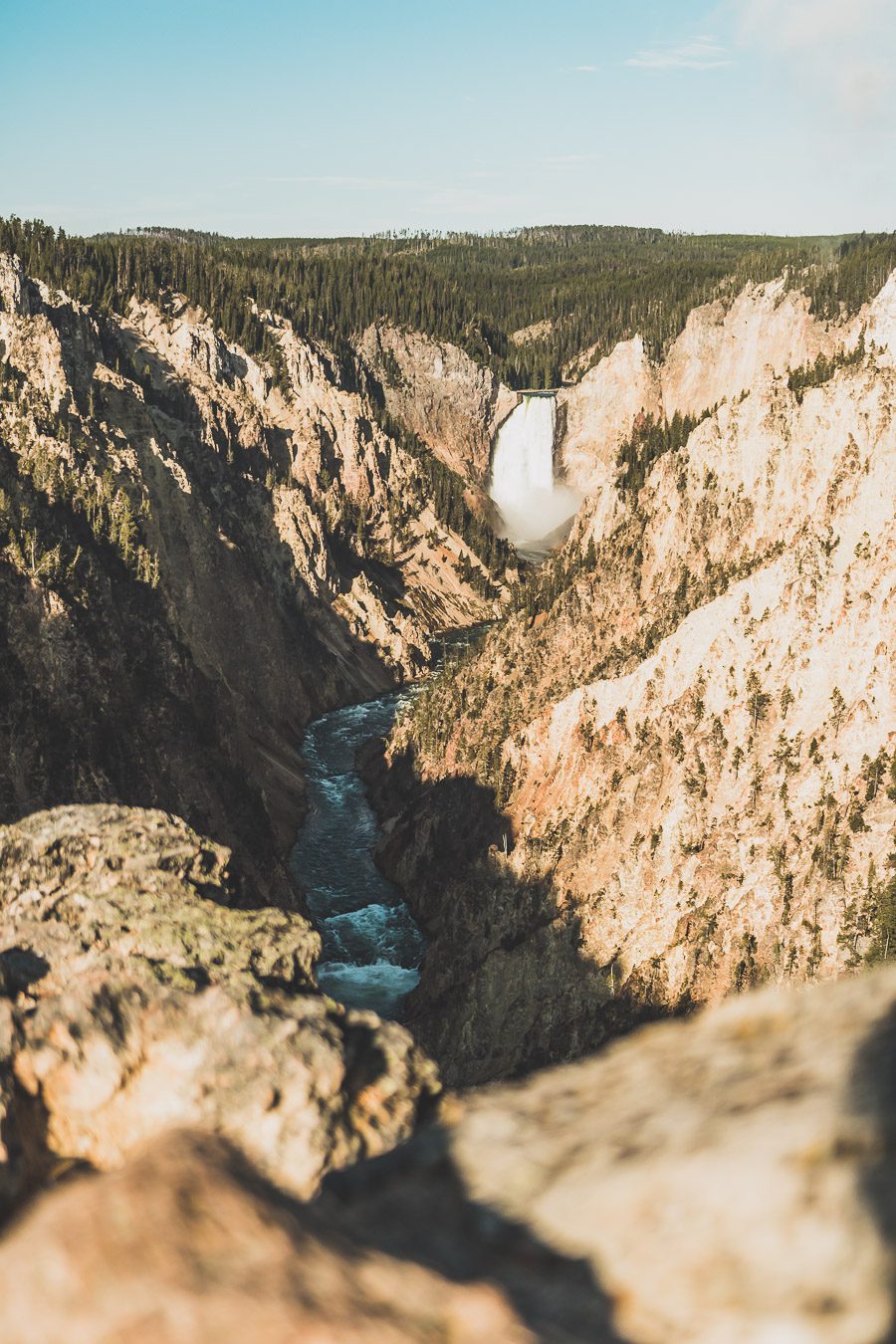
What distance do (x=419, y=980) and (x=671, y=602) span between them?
122 feet

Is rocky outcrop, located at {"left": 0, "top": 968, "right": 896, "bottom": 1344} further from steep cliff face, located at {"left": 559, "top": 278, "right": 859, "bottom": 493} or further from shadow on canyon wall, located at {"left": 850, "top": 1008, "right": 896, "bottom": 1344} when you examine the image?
steep cliff face, located at {"left": 559, "top": 278, "right": 859, "bottom": 493}

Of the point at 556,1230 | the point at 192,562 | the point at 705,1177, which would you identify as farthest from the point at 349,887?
the point at 705,1177

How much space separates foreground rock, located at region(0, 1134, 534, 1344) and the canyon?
2 centimetres

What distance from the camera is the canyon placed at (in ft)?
22.3

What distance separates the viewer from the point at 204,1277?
6.10 metres

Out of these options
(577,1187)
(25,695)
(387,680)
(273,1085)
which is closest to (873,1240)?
(577,1187)

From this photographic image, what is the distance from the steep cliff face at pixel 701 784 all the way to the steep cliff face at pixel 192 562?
50.5 ft

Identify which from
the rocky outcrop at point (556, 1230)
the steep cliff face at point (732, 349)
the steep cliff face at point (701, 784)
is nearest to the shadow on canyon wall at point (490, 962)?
the steep cliff face at point (701, 784)

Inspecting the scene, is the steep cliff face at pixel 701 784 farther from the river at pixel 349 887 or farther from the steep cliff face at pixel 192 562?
the steep cliff face at pixel 192 562

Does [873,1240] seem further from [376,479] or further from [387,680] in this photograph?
[376,479]

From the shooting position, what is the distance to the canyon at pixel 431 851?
22.3 feet

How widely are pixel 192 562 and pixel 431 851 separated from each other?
3946cm

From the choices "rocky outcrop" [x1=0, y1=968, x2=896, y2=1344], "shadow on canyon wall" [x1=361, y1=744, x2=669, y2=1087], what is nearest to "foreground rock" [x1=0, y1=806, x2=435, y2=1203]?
"rocky outcrop" [x1=0, y1=968, x2=896, y2=1344]

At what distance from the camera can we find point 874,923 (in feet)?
160
